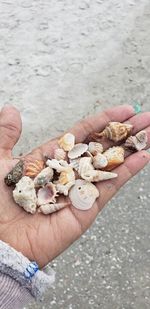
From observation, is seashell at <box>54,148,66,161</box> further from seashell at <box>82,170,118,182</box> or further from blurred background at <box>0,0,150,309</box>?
blurred background at <box>0,0,150,309</box>

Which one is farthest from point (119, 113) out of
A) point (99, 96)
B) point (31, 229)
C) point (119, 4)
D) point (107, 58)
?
point (119, 4)

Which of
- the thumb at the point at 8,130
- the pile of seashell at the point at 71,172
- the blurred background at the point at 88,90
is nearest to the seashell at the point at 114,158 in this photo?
the pile of seashell at the point at 71,172

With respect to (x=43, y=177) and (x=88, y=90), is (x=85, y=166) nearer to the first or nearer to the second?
(x=43, y=177)

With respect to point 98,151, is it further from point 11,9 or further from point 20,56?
point 11,9

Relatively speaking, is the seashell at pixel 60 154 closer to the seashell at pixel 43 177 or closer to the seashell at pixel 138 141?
the seashell at pixel 43 177

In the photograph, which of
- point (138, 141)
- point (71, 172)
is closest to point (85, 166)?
point (71, 172)

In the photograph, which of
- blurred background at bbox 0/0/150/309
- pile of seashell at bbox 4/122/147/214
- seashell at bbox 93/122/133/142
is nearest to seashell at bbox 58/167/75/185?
pile of seashell at bbox 4/122/147/214
